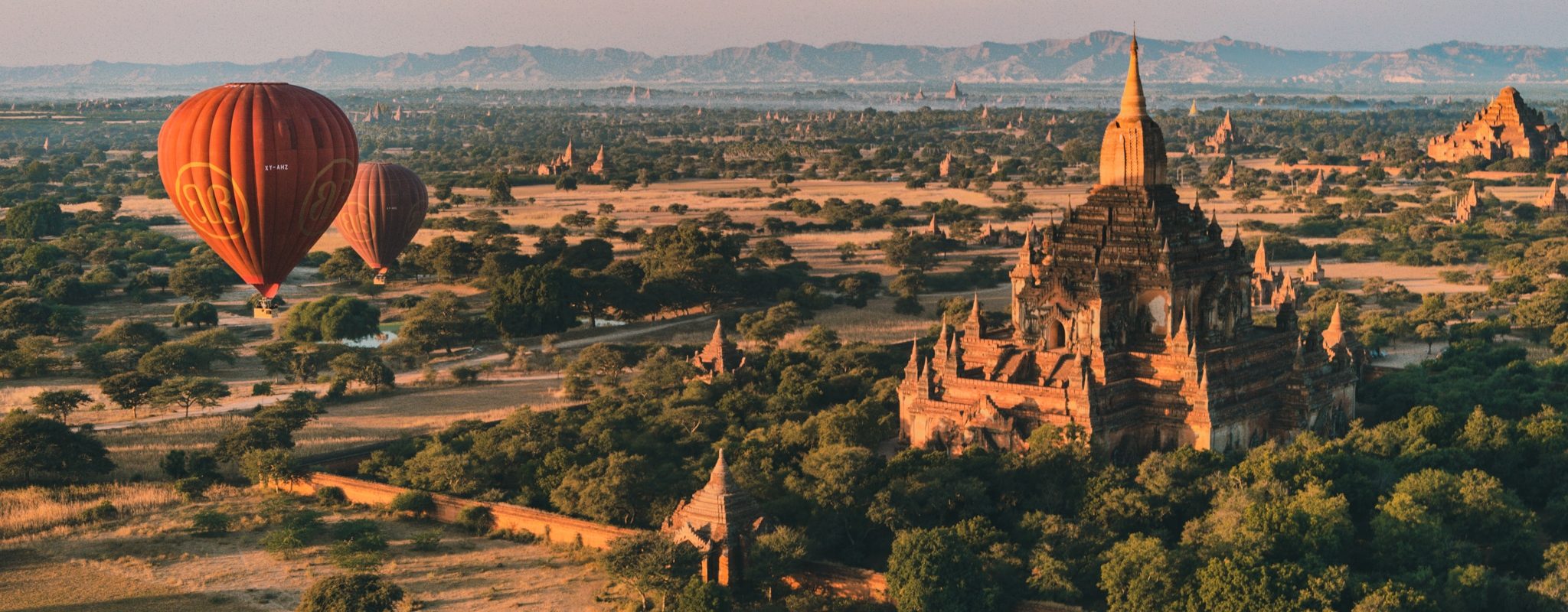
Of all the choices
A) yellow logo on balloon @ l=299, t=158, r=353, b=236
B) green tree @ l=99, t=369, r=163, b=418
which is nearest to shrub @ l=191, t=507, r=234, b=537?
yellow logo on balloon @ l=299, t=158, r=353, b=236

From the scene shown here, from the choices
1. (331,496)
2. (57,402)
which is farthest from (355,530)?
(57,402)

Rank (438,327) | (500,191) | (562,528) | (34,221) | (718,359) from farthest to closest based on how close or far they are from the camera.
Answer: (500,191), (34,221), (438,327), (718,359), (562,528)

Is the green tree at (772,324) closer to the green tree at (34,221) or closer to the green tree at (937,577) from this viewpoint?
the green tree at (937,577)

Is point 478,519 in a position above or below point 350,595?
below

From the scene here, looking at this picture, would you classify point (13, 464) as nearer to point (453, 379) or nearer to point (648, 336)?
point (453, 379)

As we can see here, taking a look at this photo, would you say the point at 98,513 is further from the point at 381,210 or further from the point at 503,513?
the point at 381,210

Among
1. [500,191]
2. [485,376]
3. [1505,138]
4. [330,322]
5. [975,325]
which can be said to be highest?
[975,325]
